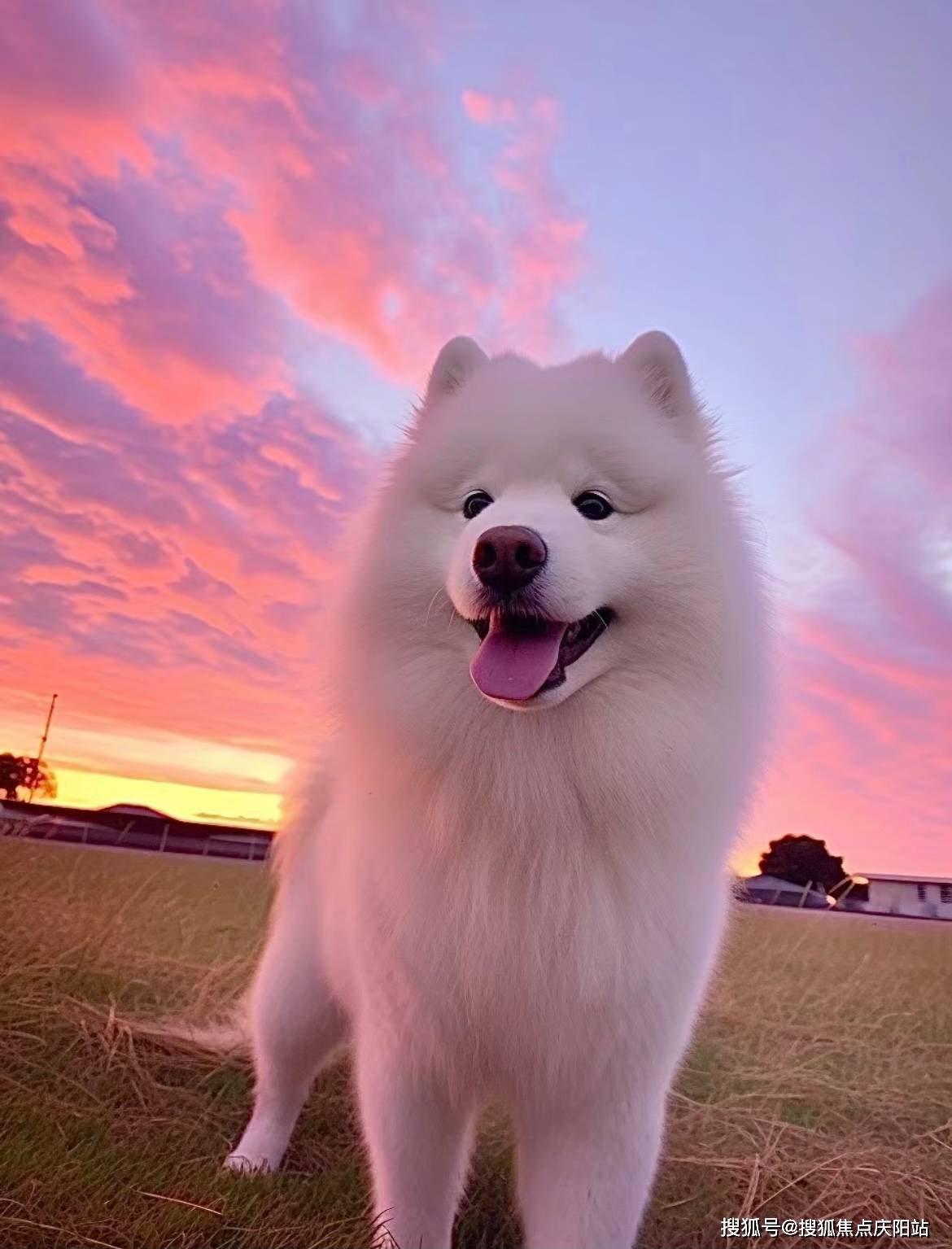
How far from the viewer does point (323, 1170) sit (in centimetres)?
354

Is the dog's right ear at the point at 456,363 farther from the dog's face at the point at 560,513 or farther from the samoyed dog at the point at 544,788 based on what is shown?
the samoyed dog at the point at 544,788

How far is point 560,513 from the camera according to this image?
2.35 m

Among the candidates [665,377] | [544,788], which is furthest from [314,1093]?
[665,377]

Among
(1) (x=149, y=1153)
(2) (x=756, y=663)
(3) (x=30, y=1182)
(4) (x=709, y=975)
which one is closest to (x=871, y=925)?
(4) (x=709, y=975)

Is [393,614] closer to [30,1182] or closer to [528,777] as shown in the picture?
[528,777]

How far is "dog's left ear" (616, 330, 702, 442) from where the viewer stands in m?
2.85

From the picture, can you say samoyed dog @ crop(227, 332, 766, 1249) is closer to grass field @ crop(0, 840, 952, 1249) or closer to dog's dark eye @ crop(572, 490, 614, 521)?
dog's dark eye @ crop(572, 490, 614, 521)

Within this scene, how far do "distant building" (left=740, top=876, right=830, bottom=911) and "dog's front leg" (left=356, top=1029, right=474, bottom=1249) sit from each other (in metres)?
2.58

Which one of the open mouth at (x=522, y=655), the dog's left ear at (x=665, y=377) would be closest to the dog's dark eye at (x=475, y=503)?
the open mouth at (x=522, y=655)

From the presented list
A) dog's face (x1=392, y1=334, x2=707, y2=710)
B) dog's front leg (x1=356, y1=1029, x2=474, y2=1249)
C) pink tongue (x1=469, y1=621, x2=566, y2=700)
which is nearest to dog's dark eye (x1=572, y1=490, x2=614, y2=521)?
dog's face (x1=392, y1=334, x2=707, y2=710)

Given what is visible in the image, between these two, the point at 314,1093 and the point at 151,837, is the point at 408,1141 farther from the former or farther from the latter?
the point at 151,837

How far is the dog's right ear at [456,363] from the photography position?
2955mm

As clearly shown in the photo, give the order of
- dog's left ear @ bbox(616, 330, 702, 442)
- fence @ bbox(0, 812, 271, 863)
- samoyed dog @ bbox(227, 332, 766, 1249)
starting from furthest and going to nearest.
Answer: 1. fence @ bbox(0, 812, 271, 863)
2. dog's left ear @ bbox(616, 330, 702, 442)
3. samoyed dog @ bbox(227, 332, 766, 1249)

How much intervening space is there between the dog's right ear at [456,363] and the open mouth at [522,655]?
969 millimetres
